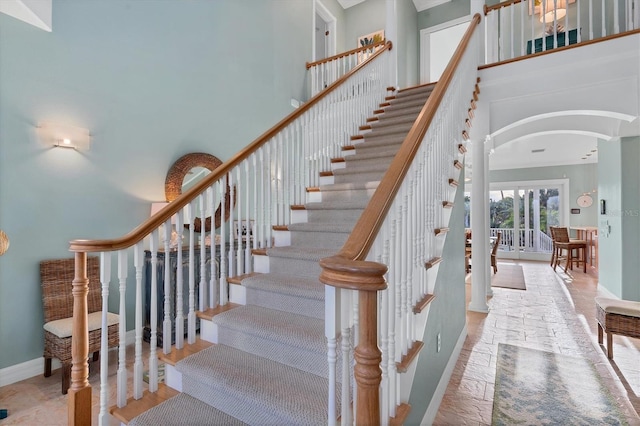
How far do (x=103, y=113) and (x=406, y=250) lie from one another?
2.90 meters

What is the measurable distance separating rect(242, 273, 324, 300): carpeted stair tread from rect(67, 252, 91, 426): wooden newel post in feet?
2.99

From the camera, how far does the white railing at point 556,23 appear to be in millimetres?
3482

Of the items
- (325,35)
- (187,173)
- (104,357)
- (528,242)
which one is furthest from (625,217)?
(325,35)

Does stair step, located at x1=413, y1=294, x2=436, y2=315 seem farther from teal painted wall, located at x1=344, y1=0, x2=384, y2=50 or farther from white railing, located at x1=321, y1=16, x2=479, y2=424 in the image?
teal painted wall, located at x1=344, y1=0, x2=384, y2=50

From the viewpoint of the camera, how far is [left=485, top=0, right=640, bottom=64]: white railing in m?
3.48

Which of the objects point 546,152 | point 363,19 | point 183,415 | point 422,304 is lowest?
point 183,415

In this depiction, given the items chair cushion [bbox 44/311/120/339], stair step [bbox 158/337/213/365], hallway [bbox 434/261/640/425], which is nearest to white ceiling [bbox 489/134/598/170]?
hallway [bbox 434/261/640/425]

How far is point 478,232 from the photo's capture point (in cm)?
416

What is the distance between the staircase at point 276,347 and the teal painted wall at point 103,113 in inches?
61.7

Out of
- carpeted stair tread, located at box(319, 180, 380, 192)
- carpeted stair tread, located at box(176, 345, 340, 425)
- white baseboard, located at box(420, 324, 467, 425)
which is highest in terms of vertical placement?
carpeted stair tread, located at box(319, 180, 380, 192)

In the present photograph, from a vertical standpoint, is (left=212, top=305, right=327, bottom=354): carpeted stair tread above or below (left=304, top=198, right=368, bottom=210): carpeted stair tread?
below

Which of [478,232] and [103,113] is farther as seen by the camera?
[478,232]

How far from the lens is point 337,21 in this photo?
6945mm

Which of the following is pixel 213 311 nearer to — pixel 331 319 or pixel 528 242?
pixel 331 319
